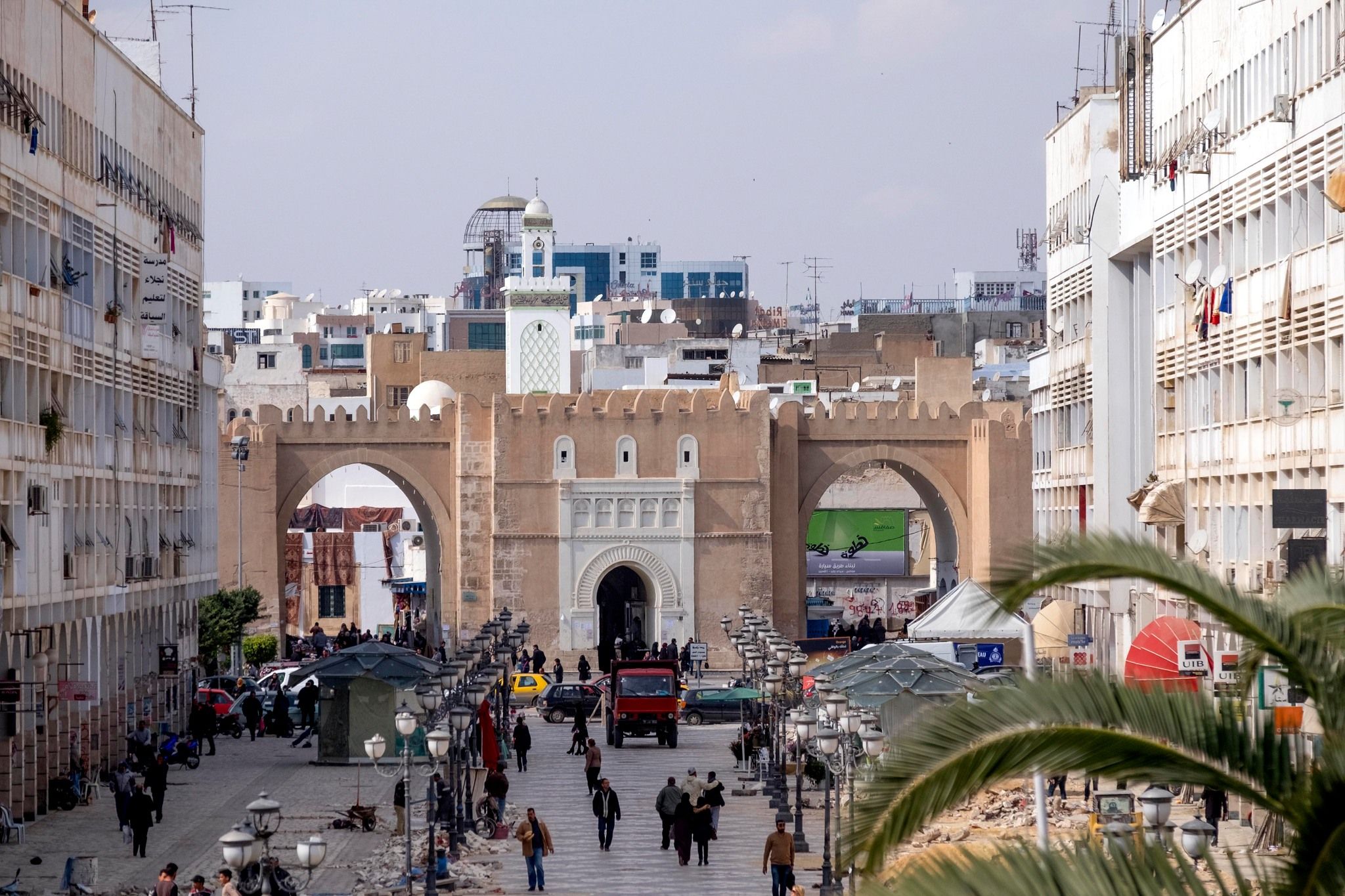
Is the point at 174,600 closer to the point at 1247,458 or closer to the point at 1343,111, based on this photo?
the point at 1247,458

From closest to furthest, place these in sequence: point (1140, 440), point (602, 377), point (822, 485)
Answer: point (1140, 440) < point (822, 485) < point (602, 377)

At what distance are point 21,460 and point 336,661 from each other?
6321 mm

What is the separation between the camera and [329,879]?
21047mm

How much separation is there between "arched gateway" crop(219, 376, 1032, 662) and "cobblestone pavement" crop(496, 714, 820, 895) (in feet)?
43.9

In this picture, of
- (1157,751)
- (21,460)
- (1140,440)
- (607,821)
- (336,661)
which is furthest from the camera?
(1140,440)

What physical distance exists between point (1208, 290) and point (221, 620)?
22.7m

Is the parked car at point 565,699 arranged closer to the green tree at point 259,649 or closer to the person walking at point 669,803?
the green tree at point 259,649

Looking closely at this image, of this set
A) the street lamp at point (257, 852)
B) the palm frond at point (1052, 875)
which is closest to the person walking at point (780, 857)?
the street lamp at point (257, 852)

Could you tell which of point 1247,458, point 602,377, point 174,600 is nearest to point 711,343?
point 602,377

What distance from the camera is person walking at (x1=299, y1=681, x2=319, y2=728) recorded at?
35.2m

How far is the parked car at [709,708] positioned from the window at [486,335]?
202 feet

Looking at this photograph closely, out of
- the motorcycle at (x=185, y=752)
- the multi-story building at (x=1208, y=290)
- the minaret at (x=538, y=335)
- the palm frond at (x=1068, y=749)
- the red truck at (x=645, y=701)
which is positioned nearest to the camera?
the palm frond at (x=1068, y=749)

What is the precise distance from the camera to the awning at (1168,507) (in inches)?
1128

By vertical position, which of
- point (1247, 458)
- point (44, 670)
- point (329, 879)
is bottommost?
point (329, 879)
